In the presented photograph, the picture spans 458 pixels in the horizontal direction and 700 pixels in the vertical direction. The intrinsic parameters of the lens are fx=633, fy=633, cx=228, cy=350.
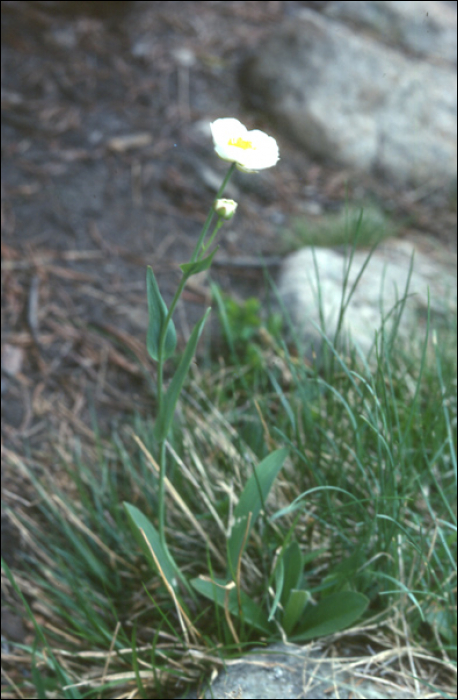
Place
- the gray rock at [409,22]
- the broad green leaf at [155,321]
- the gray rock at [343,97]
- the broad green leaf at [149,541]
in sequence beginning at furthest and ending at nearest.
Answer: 1. the gray rock at [343,97]
2. the gray rock at [409,22]
3. the broad green leaf at [149,541]
4. the broad green leaf at [155,321]

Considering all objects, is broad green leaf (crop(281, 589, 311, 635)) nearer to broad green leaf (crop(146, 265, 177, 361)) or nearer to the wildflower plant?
the wildflower plant

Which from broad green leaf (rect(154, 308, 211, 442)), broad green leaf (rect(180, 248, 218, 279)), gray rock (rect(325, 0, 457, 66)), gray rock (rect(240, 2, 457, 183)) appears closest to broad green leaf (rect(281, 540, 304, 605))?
broad green leaf (rect(154, 308, 211, 442))

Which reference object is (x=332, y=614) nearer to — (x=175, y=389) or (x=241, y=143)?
(x=175, y=389)

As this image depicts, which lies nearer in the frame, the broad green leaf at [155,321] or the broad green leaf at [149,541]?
the broad green leaf at [155,321]

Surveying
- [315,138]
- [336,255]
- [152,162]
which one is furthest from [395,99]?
[152,162]

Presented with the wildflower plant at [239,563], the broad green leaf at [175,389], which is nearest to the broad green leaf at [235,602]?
the wildflower plant at [239,563]

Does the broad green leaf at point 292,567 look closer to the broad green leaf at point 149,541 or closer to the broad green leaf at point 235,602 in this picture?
the broad green leaf at point 235,602

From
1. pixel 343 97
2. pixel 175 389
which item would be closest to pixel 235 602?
pixel 175 389
